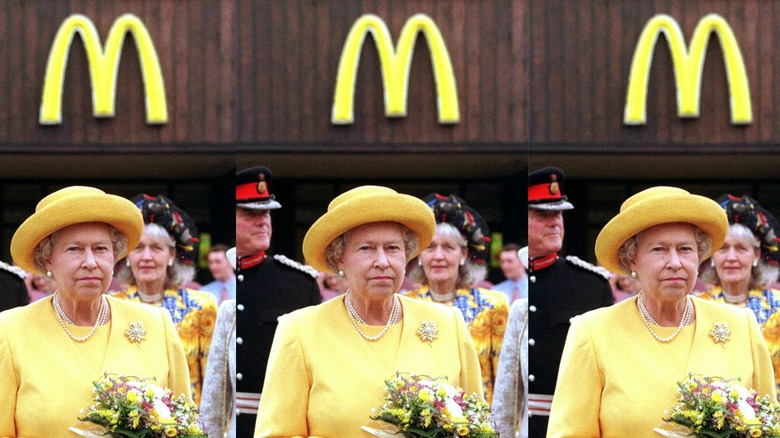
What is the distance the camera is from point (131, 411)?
7125 millimetres

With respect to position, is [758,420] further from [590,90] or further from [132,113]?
[132,113]

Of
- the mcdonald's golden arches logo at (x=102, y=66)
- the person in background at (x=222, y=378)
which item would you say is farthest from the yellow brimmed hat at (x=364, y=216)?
the mcdonald's golden arches logo at (x=102, y=66)

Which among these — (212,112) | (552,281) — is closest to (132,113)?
(212,112)

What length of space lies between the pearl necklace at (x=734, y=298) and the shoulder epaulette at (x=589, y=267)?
716mm

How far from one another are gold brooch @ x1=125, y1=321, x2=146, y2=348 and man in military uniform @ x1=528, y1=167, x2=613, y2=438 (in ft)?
7.57

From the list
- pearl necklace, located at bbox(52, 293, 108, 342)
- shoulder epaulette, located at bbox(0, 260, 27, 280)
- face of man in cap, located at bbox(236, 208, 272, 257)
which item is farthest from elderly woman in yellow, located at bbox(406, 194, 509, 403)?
shoulder epaulette, located at bbox(0, 260, 27, 280)

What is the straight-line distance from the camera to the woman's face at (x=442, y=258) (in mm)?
7742

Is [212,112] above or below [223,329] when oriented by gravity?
above

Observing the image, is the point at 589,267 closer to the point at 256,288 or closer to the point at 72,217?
the point at 256,288

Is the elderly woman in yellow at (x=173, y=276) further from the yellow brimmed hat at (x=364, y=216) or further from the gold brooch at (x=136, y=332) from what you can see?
Answer: the yellow brimmed hat at (x=364, y=216)

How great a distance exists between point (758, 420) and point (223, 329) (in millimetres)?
3162

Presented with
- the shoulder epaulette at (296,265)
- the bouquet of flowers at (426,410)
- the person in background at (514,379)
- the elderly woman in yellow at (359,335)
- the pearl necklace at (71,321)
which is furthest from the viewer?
the person in background at (514,379)

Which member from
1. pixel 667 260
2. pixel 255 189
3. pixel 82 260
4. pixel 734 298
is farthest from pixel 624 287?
pixel 82 260

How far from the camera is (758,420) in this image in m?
7.20
